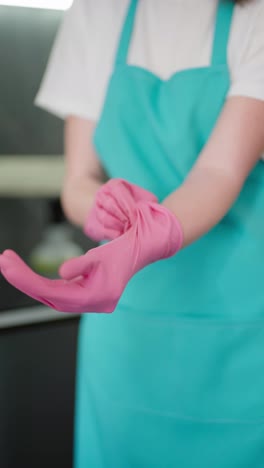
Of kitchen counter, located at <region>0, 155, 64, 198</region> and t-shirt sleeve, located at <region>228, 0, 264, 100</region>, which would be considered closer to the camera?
t-shirt sleeve, located at <region>228, 0, 264, 100</region>

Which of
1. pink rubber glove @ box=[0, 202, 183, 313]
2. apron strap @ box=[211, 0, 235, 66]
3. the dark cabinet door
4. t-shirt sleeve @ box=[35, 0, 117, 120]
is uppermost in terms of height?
apron strap @ box=[211, 0, 235, 66]

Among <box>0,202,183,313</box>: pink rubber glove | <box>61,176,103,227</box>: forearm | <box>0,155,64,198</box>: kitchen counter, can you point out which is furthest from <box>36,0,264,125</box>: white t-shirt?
<box>0,155,64,198</box>: kitchen counter

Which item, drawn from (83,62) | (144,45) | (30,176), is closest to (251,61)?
(144,45)

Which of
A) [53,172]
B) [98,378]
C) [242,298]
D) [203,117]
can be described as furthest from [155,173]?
[53,172]

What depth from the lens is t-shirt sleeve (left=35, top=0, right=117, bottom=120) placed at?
3.15 ft

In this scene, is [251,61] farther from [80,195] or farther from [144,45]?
[80,195]

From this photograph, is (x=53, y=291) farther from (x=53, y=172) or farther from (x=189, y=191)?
(x=53, y=172)

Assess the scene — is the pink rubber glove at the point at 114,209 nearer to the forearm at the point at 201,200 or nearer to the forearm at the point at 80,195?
the forearm at the point at 201,200

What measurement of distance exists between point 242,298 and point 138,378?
0.20 metres

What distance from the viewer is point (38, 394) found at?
1508mm

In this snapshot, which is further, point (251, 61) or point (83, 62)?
point (83, 62)

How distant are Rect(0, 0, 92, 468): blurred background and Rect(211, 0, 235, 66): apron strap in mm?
699

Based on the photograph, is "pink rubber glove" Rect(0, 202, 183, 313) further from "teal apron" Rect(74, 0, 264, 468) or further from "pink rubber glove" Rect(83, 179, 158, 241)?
"teal apron" Rect(74, 0, 264, 468)

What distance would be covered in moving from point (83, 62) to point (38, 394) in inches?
34.4
